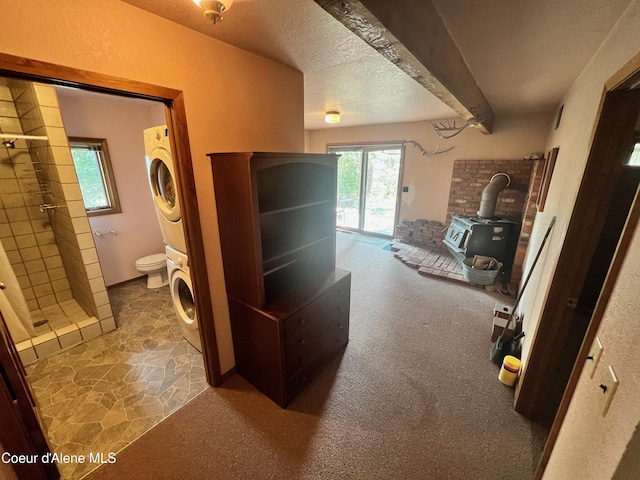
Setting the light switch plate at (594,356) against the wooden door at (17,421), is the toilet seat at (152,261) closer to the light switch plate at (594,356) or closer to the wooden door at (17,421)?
the wooden door at (17,421)

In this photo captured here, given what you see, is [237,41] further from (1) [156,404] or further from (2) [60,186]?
(1) [156,404]

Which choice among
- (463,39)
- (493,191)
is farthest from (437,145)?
(463,39)

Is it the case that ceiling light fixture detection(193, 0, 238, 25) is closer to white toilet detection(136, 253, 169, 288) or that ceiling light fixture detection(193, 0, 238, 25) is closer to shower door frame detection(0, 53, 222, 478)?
shower door frame detection(0, 53, 222, 478)

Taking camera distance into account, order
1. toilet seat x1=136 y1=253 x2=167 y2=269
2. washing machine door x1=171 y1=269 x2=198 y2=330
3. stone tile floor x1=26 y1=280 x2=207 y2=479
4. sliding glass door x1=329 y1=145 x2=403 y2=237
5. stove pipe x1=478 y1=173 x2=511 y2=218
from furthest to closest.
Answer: sliding glass door x1=329 y1=145 x2=403 y2=237, stove pipe x1=478 y1=173 x2=511 y2=218, toilet seat x1=136 y1=253 x2=167 y2=269, washing machine door x1=171 y1=269 x2=198 y2=330, stone tile floor x1=26 y1=280 x2=207 y2=479

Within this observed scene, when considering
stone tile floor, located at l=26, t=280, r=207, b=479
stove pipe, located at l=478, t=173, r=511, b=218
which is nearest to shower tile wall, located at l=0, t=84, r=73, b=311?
stone tile floor, located at l=26, t=280, r=207, b=479

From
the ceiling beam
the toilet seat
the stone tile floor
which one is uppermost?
the ceiling beam

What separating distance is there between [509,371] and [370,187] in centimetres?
430

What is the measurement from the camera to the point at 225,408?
180 centimetres

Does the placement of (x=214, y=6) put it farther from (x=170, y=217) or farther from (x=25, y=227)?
(x=25, y=227)

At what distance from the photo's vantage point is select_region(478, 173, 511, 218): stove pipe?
3701 mm

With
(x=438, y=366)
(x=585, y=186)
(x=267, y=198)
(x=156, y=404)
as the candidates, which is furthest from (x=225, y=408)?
(x=585, y=186)

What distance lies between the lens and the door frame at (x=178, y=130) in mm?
989

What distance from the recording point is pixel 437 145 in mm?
4410

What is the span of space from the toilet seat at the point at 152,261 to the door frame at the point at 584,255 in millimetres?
3987
